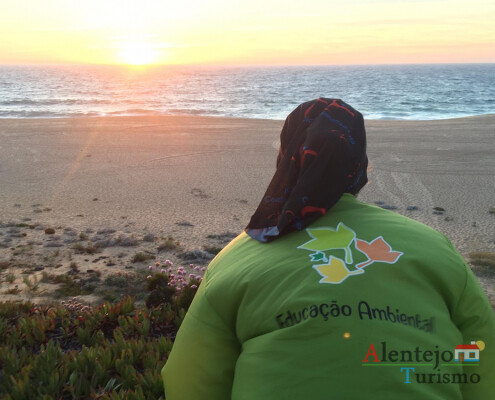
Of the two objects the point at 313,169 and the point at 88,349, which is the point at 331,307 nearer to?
the point at 313,169

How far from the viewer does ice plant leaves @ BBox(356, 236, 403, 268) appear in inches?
54.4

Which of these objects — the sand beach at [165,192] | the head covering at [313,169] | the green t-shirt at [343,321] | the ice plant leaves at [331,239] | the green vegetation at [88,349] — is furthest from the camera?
the sand beach at [165,192]

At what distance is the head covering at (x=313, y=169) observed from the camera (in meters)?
1.56

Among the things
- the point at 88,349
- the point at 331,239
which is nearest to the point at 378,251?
the point at 331,239

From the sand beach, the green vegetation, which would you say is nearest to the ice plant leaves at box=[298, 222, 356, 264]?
the green vegetation

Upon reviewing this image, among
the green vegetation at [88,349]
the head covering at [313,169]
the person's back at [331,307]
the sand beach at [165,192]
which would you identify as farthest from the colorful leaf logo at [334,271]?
the sand beach at [165,192]

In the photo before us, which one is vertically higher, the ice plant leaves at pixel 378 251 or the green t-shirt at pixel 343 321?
the ice plant leaves at pixel 378 251

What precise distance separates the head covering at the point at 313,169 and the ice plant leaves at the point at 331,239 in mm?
53

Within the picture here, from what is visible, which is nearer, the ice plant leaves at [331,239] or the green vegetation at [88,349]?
the ice plant leaves at [331,239]

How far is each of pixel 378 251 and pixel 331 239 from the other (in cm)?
15

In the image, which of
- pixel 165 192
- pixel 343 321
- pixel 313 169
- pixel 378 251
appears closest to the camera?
pixel 343 321

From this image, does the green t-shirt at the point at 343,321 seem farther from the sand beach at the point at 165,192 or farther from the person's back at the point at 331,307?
the sand beach at the point at 165,192

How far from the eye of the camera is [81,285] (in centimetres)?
602

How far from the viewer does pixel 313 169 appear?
1.60 m
